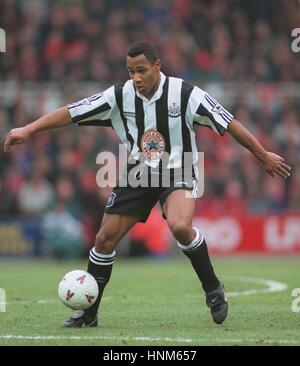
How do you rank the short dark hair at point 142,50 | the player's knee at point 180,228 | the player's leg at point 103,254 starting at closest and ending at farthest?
the player's knee at point 180,228 → the short dark hair at point 142,50 → the player's leg at point 103,254

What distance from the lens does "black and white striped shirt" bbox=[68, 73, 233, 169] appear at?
7.73 m

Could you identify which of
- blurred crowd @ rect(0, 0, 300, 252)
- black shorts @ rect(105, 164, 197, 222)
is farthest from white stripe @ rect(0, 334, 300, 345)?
blurred crowd @ rect(0, 0, 300, 252)

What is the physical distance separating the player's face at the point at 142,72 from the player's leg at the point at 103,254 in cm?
107

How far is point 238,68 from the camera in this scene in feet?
63.8

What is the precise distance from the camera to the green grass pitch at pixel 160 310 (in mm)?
6930

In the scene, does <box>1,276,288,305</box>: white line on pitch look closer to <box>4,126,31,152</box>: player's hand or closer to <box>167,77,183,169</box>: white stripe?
<box>4,126,31,152</box>: player's hand

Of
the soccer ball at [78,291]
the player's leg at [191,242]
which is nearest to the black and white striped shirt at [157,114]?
the player's leg at [191,242]

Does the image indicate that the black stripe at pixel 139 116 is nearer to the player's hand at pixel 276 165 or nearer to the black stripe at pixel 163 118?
the black stripe at pixel 163 118

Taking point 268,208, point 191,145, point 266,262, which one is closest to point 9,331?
point 191,145

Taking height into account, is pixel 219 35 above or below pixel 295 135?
above

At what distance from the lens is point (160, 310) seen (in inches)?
344

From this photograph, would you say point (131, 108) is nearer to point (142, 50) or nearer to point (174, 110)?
point (174, 110)

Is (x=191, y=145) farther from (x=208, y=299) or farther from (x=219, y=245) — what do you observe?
(x=219, y=245)

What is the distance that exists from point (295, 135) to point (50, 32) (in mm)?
5304
